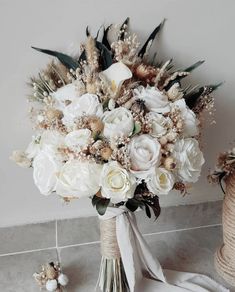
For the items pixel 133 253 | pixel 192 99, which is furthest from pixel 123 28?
pixel 133 253

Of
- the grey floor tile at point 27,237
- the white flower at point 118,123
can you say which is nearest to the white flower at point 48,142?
the white flower at point 118,123

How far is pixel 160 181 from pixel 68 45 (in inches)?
20.5

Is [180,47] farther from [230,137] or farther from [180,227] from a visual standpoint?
[180,227]

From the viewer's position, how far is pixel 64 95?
43.4 inches

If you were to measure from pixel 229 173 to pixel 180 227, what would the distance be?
342 millimetres

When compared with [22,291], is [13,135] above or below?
above

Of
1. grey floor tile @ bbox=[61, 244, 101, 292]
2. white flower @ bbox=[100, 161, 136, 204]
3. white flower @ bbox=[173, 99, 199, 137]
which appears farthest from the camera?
grey floor tile @ bbox=[61, 244, 101, 292]

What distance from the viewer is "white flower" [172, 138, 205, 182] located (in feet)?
3.32

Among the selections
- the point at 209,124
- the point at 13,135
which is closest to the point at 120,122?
the point at 13,135

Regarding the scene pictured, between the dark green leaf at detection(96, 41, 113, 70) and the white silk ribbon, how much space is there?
39 centimetres

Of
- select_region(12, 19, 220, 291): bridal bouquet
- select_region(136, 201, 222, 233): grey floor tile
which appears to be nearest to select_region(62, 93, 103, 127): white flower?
select_region(12, 19, 220, 291): bridal bouquet

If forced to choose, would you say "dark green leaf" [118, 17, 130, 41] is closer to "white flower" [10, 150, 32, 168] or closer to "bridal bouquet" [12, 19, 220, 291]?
"bridal bouquet" [12, 19, 220, 291]

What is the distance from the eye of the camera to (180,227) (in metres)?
1.48

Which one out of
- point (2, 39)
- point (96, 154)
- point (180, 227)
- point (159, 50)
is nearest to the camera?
point (96, 154)
